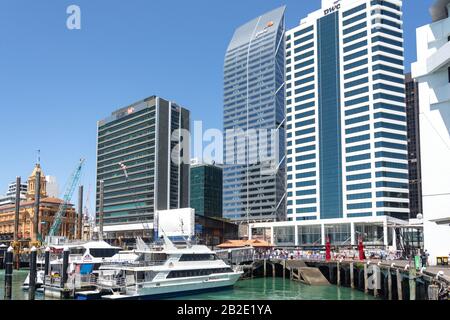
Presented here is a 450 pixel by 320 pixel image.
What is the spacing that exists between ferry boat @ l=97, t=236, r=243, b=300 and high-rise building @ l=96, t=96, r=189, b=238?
354 ft

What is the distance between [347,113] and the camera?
130m

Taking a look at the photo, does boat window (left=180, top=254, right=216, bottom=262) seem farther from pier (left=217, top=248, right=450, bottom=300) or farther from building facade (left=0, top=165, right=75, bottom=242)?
building facade (left=0, top=165, right=75, bottom=242)

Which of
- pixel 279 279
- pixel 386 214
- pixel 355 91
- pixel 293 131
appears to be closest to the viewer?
pixel 279 279

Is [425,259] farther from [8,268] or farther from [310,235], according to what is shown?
[310,235]

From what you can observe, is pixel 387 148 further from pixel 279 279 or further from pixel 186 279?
pixel 186 279

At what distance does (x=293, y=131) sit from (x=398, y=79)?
1285 inches

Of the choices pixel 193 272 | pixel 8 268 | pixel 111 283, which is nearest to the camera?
pixel 8 268

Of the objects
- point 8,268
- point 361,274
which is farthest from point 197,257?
point 8,268

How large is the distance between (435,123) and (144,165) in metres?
131

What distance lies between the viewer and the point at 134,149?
585ft

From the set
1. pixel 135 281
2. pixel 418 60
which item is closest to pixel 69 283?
pixel 135 281

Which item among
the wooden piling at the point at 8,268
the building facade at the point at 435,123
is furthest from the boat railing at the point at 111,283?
the building facade at the point at 435,123

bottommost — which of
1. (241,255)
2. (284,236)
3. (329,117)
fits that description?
(241,255)

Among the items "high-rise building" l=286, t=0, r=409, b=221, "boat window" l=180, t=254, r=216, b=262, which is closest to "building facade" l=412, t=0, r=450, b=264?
"boat window" l=180, t=254, r=216, b=262
